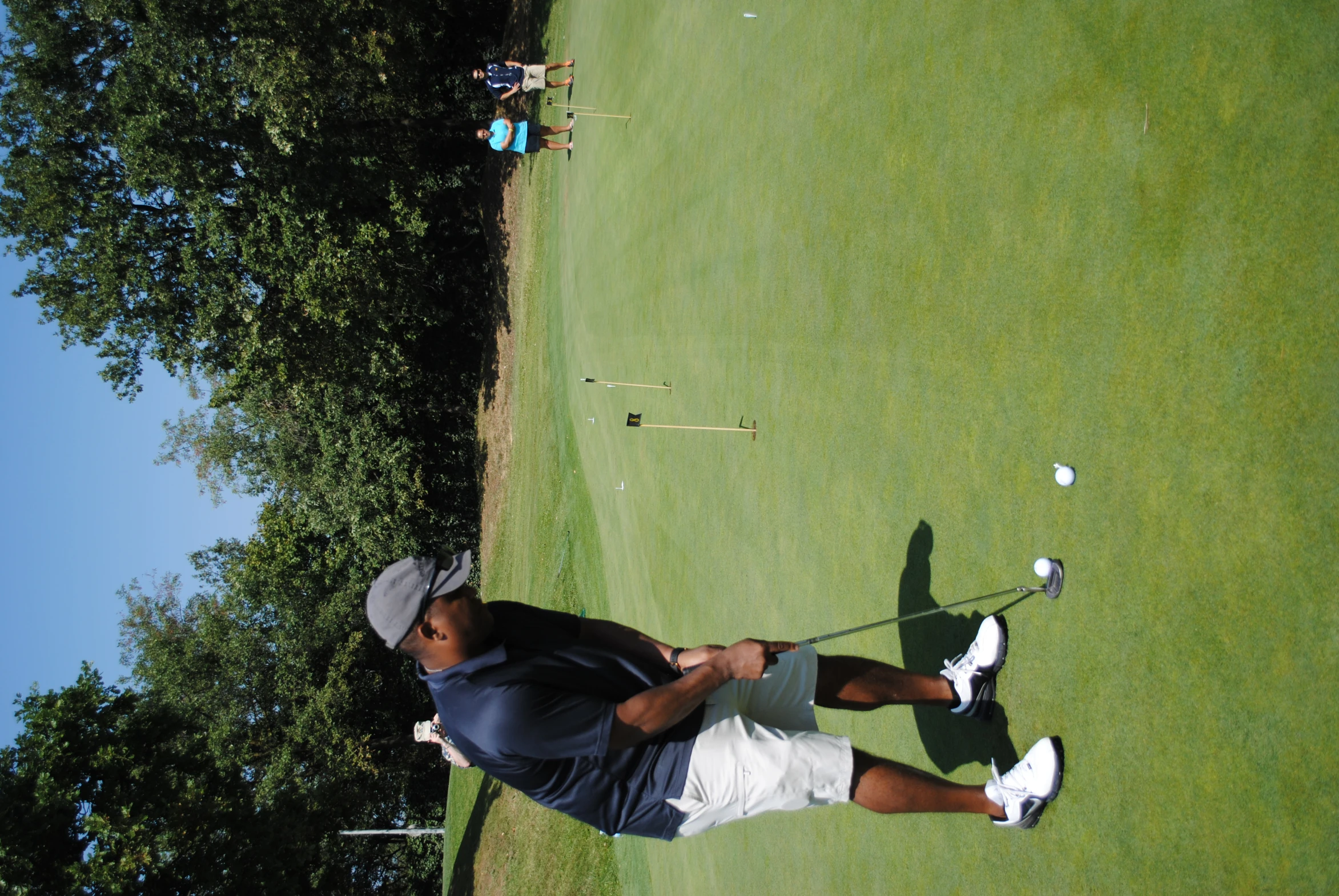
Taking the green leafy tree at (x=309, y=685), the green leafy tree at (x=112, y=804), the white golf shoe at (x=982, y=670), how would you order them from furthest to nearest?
1. the green leafy tree at (x=309, y=685)
2. the green leafy tree at (x=112, y=804)
3. the white golf shoe at (x=982, y=670)

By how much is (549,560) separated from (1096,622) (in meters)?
12.6

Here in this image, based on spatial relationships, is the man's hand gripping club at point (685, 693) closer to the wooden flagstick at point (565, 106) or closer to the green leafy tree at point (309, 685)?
the wooden flagstick at point (565, 106)

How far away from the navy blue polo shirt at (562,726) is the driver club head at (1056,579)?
5.21 feet

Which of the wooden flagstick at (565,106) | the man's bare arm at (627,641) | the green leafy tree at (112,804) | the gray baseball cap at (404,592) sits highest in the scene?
the wooden flagstick at (565,106)

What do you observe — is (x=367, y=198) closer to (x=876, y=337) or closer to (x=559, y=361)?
(x=559, y=361)

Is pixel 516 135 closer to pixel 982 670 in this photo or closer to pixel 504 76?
pixel 504 76

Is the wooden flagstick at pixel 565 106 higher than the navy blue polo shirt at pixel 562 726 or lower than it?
higher

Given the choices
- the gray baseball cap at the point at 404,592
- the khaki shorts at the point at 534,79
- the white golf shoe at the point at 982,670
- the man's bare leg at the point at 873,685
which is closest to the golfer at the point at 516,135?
the khaki shorts at the point at 534,79

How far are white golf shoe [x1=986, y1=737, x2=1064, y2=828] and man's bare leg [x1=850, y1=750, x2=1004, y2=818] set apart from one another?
0.06 metres

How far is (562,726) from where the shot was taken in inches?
127

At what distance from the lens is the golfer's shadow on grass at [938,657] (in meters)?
3.94

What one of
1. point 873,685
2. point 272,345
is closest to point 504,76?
point 272,345

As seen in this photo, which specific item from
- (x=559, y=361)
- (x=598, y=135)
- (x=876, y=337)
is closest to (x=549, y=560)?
(x=559, y=361)

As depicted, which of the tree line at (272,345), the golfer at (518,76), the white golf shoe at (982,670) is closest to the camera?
the white golf shoe at (982,670)
